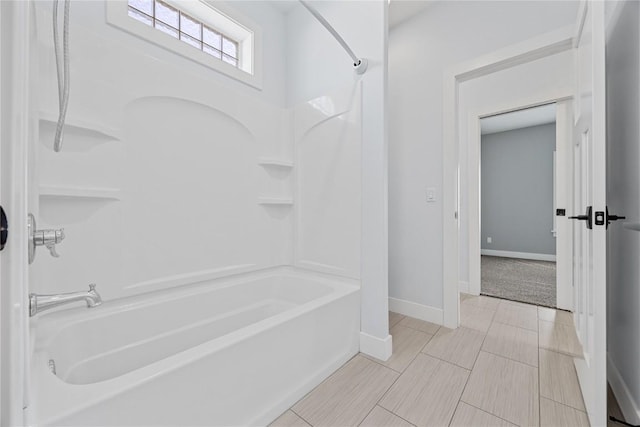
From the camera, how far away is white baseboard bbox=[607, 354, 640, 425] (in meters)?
1.09

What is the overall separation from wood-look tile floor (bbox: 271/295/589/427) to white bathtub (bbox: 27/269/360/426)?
14 centimetres

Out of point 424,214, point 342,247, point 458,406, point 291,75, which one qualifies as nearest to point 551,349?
point 458,406

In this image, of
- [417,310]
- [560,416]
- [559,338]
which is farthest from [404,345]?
[559,338]

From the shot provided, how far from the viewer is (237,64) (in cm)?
217

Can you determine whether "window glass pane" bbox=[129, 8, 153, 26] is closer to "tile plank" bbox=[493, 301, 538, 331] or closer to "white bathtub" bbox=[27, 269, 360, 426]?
"white bathtub" bbox=[27, 269, 360, 426]

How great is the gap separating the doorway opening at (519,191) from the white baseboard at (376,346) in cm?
338

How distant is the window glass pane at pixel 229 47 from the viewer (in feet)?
6.79

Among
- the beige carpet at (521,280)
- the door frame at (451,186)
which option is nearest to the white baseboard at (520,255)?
the beige carpet at (521,280)

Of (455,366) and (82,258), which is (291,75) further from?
(455,366)

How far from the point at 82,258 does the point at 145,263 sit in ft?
0.91

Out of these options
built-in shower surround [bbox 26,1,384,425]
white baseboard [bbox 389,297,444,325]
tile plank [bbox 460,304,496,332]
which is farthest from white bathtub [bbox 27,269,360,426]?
tile plank [bbox 460,304,496,332]

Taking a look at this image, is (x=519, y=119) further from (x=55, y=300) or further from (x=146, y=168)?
(x=55, y=300)

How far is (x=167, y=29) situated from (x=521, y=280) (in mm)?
4479

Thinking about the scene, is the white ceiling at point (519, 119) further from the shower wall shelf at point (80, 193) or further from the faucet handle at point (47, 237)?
the faucet handle at point (47, 237)
